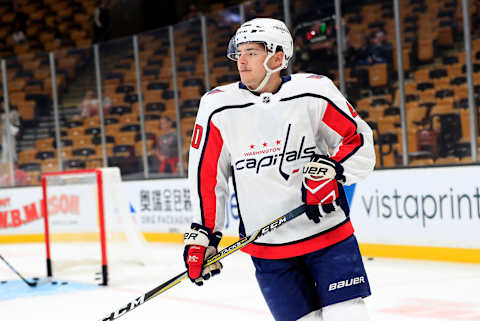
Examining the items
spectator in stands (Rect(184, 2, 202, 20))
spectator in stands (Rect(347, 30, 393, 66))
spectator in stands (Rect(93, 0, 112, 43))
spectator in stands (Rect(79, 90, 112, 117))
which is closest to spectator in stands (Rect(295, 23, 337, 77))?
spectator in stands (Rect(347, 30, 393, 66))

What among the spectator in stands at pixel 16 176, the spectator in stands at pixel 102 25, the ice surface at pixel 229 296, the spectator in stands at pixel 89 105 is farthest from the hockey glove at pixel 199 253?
the spectator in stands at pixel 102 25

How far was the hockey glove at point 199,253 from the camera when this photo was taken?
2182 millimetres

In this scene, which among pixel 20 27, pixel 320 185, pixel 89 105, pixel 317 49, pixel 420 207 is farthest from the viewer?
pixel 20 27

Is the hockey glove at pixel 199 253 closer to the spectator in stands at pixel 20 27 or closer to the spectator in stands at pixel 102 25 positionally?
the spectator in stands at pixel 102 25

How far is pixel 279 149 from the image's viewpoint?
217 cm

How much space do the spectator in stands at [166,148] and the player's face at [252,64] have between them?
6186 millimetres

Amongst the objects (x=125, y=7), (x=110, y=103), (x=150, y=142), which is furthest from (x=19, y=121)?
(x=125, y=7)

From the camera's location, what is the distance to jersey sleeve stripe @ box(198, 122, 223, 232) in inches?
88.0

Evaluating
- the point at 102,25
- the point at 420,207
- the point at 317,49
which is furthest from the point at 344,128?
the point at 102,25

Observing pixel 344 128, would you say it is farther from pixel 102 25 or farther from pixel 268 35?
pixel 102 25

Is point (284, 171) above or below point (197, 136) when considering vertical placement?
below

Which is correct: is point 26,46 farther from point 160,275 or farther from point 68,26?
point 160,275

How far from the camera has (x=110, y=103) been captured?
9117mm

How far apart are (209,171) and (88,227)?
4196mm
